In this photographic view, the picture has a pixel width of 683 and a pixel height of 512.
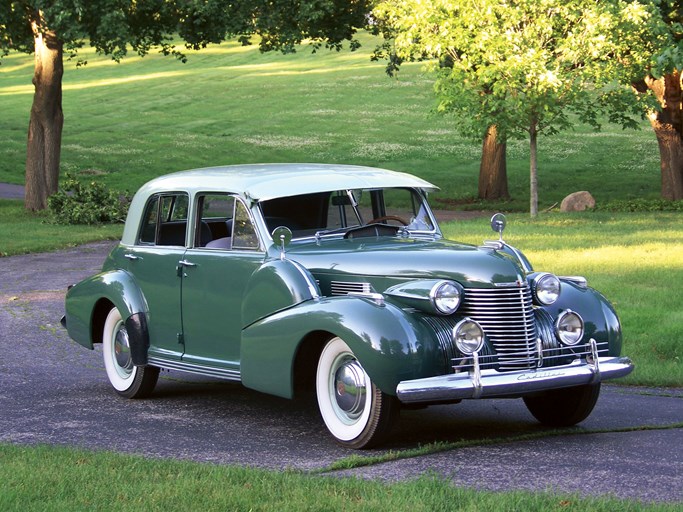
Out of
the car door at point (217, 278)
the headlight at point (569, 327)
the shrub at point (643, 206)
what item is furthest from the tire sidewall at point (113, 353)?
the shrub at point (643, 206)

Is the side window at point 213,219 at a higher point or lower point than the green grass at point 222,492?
higher

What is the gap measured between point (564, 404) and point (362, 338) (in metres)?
1.78

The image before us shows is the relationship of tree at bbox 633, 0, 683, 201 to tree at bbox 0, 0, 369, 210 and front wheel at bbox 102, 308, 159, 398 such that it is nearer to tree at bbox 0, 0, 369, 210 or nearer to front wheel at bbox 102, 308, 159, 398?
tree at bbox 0, 0, 369, 210

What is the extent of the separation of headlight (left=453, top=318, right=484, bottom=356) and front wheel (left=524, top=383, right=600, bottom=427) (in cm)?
107

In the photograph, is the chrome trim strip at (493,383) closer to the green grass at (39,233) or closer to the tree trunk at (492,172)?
the green grass at (39,233)

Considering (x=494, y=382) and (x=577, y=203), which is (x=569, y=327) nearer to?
(x=494, y=382)

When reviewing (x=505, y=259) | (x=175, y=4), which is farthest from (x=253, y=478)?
(x=175, y=4)

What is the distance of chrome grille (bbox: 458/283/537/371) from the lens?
7.18m

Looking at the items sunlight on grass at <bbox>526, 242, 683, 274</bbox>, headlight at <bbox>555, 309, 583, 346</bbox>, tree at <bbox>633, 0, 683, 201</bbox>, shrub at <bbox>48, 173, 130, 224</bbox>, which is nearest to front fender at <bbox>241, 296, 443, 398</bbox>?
headlight at <bbox>555, 309, 583, 346</bbox>

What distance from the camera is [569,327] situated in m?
7.48

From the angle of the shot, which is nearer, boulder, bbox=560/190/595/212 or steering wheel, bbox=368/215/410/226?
steering wheel, bbox=368/215/410/226

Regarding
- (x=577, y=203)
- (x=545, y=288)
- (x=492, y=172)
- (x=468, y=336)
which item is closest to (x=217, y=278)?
(x=468, y=336)

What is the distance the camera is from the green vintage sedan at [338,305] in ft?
22.8

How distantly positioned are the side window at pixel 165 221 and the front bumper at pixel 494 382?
117 inches
